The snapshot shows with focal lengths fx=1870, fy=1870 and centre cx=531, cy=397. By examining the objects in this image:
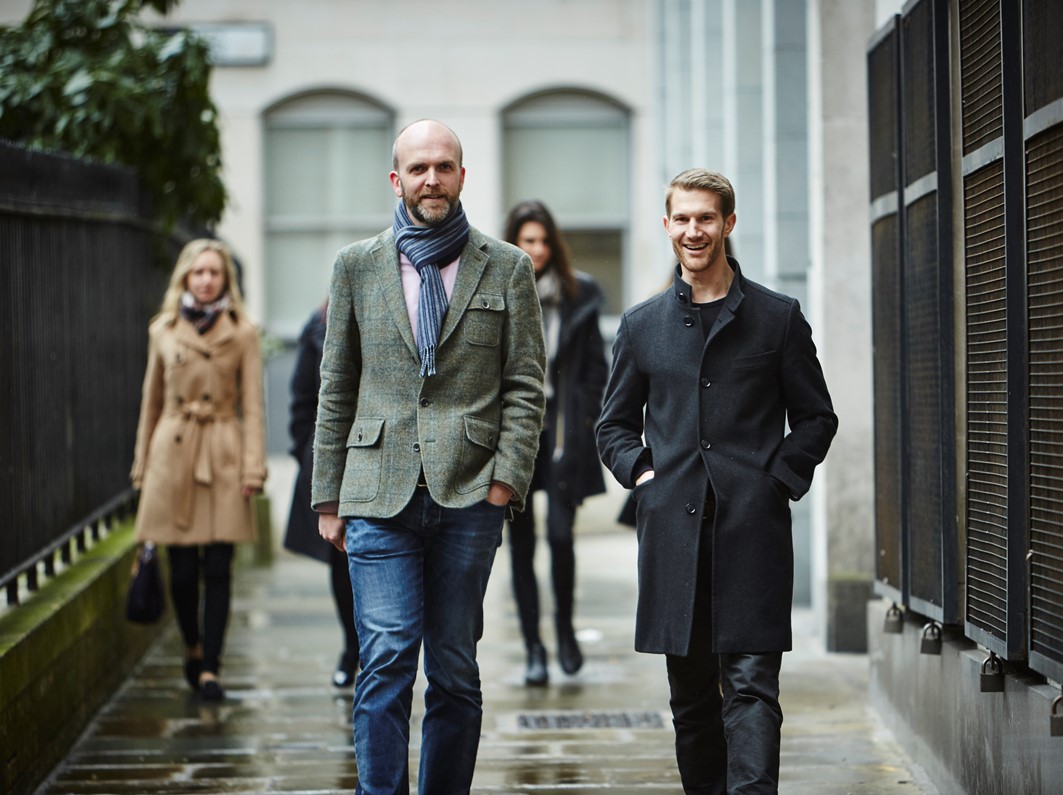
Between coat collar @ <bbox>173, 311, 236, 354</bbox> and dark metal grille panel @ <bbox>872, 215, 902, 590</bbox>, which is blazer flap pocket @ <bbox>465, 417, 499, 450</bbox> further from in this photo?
coat collar @ <bbox>173, 311, 236, 354</bbox>

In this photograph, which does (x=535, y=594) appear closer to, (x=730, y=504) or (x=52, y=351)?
(x=52, y=351)

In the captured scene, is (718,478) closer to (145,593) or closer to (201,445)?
(145,593)

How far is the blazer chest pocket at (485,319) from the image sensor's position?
215 inches

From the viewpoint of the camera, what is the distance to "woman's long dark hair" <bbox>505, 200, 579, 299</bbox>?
8555mm

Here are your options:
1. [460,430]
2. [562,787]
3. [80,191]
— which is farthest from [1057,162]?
[80,191]

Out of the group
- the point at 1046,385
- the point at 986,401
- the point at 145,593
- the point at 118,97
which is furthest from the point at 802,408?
the point at 118,97

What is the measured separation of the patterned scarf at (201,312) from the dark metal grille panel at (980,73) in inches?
156

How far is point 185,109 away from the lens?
1141 centimetres

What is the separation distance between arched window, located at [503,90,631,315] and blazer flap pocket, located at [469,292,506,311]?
59.6ft

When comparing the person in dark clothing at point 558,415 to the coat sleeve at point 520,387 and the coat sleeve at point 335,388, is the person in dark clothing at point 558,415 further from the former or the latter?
the coat sleeve at point 335,388

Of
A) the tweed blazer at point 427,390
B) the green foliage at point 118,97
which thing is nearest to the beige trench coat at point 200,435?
the green foliage at point 118,97

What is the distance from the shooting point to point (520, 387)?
553 cm

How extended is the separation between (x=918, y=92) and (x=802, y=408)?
6.11ft

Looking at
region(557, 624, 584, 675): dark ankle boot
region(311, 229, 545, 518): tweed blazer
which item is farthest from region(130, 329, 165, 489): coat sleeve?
region(311, 229, 545, 518): tweed blazer
